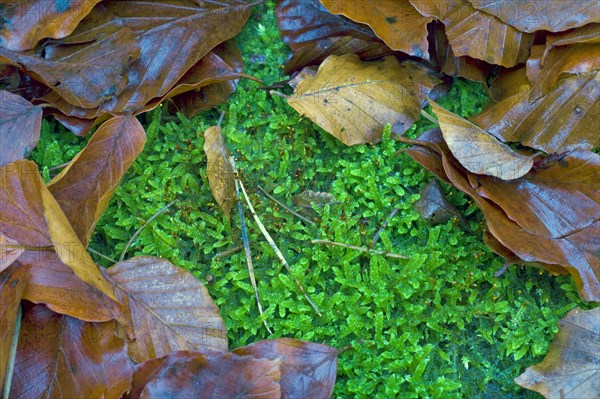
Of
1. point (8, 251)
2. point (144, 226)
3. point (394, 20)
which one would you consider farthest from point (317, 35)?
point (8, 251)

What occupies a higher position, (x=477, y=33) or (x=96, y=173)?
(x=477, y=33)

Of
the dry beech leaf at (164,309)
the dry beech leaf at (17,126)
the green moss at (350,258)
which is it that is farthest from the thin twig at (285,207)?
the dry beech leaf at (17,126)

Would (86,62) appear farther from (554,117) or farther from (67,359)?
(554,117)

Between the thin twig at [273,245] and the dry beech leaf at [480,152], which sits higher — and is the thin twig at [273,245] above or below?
below

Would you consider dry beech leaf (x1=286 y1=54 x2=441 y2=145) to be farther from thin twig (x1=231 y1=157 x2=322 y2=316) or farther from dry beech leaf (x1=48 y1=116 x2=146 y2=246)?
dry beech leaf (x1=48 y1=116 x2=146 y2=246)

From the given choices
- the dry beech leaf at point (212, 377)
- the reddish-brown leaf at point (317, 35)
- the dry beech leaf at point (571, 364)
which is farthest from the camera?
the reddish-brown leaf at point (317, 35)

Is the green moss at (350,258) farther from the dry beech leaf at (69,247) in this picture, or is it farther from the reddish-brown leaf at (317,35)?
the dry beech leaf at (69,247)
